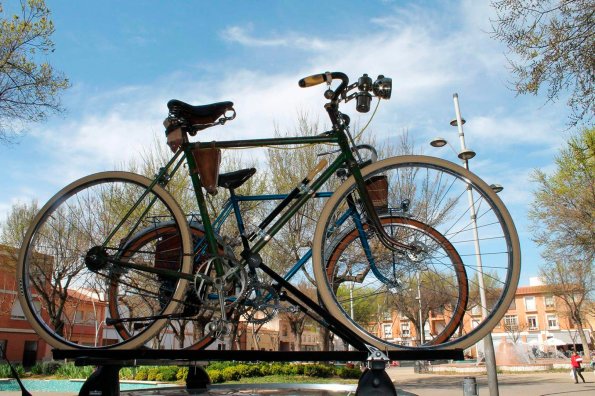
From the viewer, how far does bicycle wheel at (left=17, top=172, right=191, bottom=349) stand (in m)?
2.89

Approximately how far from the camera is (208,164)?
3184 millimetres

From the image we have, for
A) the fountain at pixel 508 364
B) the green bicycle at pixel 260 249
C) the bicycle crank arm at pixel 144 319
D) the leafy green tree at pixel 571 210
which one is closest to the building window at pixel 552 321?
the fountain at pixel 508 364

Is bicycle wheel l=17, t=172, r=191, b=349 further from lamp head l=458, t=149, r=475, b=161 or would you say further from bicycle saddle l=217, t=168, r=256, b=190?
lamp head l=458, t=149, r=475, b=161

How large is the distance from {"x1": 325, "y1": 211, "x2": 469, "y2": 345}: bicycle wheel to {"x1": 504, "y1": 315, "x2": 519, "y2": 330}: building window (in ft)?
214

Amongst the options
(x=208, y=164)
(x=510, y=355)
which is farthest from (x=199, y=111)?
(x=510, y=355)

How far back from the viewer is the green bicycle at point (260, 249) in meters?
2.77

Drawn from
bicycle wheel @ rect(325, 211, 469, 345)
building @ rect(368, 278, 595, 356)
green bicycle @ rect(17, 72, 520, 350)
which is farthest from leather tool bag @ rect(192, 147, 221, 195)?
building @ rect(368, 278, 595, 356)

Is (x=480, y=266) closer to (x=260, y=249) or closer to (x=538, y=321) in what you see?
(x=260, y=249)

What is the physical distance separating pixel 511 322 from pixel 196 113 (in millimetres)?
71086

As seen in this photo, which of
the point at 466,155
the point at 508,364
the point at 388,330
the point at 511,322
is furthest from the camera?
the point at 511,322

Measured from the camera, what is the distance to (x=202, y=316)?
3.24 meters

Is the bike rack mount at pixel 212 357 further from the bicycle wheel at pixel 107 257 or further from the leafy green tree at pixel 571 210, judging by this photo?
the leafy green tree at pixel 571 210

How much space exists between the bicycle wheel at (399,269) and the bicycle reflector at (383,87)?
2.48 feet

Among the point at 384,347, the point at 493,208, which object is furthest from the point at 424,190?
the point at 384,347
